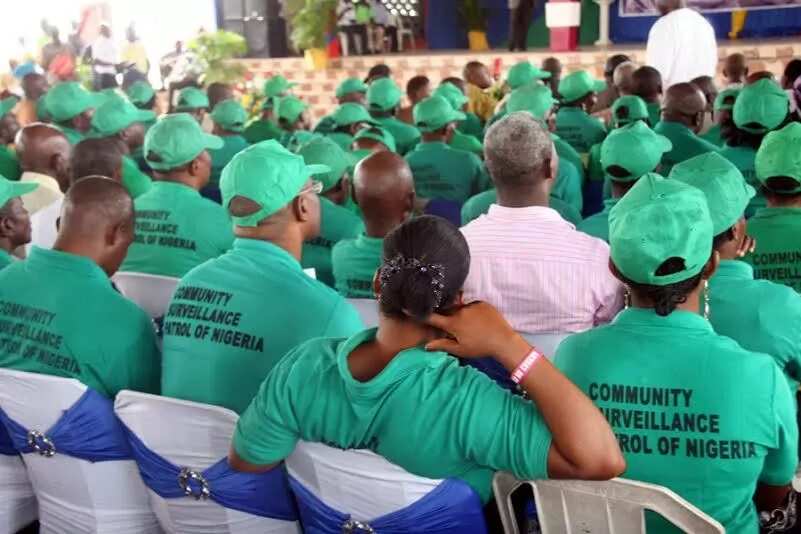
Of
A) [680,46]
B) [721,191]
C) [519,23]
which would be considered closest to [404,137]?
[680,46]

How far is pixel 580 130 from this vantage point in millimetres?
5211

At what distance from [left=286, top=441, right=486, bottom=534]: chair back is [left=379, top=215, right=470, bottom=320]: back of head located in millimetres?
262

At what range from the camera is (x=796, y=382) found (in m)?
2.16

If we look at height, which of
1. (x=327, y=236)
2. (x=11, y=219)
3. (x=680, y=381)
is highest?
(x=11, y=219)

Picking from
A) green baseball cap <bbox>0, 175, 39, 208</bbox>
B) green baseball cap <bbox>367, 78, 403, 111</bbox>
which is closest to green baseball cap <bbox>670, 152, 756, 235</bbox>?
green baseball cap <bbox>0, 175, 39, 208</bbox>

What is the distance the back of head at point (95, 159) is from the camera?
3.81m

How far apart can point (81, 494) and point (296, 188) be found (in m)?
0.86

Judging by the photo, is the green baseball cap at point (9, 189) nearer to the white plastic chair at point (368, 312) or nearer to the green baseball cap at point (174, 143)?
the green baseball cap at point (174, 143)

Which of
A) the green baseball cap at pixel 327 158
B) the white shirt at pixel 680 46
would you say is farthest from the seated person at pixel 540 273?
the white shirt at pixel 680 46

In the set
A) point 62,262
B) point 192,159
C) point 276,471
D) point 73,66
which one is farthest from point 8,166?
point 73,66

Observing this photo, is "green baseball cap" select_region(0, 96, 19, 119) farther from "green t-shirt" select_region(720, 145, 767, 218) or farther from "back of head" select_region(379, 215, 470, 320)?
"back of head" select_region(379, 215, 470, 320)

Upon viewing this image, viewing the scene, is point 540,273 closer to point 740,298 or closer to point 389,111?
point 740,298

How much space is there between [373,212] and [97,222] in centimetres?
84

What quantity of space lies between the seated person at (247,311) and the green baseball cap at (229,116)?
365 cm
